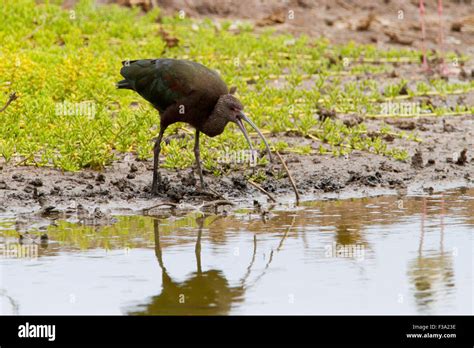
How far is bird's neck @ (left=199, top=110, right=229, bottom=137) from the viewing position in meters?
9.25

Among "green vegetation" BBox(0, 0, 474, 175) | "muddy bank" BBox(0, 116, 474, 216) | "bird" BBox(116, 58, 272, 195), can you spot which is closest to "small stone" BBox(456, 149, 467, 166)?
"muddy bank" BBox(0, 116, 474, 216)

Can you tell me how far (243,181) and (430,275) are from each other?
319 cm

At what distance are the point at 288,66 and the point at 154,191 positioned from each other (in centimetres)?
552

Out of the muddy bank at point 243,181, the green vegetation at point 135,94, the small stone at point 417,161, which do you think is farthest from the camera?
the small stone at point 417,161

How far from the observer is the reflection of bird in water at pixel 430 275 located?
6.51 m

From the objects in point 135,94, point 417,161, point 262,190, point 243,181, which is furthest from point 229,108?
point 135,94

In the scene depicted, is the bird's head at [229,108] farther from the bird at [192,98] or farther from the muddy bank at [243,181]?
the muddy bank at [243,181]

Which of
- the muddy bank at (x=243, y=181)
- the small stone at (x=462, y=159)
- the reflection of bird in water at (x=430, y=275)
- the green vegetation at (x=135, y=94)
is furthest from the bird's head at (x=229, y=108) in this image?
→ the small stone at (x=462, y=159)

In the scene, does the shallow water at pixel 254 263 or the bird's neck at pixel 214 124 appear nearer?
the shallow water at pixel 254 263

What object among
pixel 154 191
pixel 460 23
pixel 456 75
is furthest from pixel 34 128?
pixel 460 23

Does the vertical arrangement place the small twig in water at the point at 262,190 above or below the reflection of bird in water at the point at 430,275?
above

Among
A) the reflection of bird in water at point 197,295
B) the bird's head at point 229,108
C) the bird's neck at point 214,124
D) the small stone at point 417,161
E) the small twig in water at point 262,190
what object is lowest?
the reflection of bird in water at point 197,295

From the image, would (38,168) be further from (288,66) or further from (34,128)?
(288,66)

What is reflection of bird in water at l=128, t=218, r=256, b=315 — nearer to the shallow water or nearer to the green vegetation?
the shallow water
